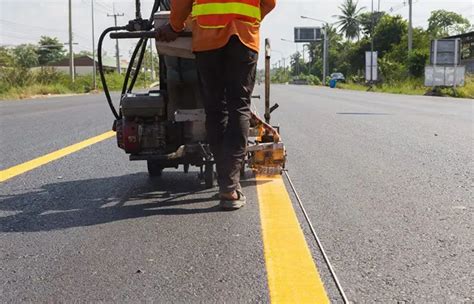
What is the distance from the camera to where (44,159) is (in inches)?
240

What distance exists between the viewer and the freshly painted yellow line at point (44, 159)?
5.25m

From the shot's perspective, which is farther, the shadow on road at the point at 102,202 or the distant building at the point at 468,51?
the distant building at the point at 468,51

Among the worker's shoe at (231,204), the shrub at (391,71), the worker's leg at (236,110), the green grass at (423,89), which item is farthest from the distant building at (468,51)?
the worker's shoe at (231,204)

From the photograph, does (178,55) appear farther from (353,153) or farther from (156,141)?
(353,153)

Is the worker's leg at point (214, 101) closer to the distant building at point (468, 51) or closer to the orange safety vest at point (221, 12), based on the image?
the orange safety vest at point (221, 12)

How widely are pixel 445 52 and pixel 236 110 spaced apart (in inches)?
1104

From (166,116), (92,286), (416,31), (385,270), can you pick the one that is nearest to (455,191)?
(385,270)

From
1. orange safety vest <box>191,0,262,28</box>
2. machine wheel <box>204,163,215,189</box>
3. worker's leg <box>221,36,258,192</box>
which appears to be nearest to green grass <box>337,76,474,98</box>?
machine wheel <box>204,163,215,189</box>

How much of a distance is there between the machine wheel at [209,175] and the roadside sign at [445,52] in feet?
89.6

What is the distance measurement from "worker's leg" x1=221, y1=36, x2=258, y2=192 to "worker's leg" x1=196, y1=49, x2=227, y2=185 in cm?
4

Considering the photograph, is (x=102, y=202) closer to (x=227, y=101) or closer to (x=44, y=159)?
(x=227, y=101)

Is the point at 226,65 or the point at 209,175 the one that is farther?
the point at 209,175

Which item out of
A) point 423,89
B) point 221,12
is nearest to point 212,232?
point 221,12

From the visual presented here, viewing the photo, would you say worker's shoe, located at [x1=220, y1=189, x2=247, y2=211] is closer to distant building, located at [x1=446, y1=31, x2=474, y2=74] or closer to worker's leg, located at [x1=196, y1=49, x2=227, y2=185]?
worker's leg, located at [x1=196, y1=49, x2=227, y2=185]
